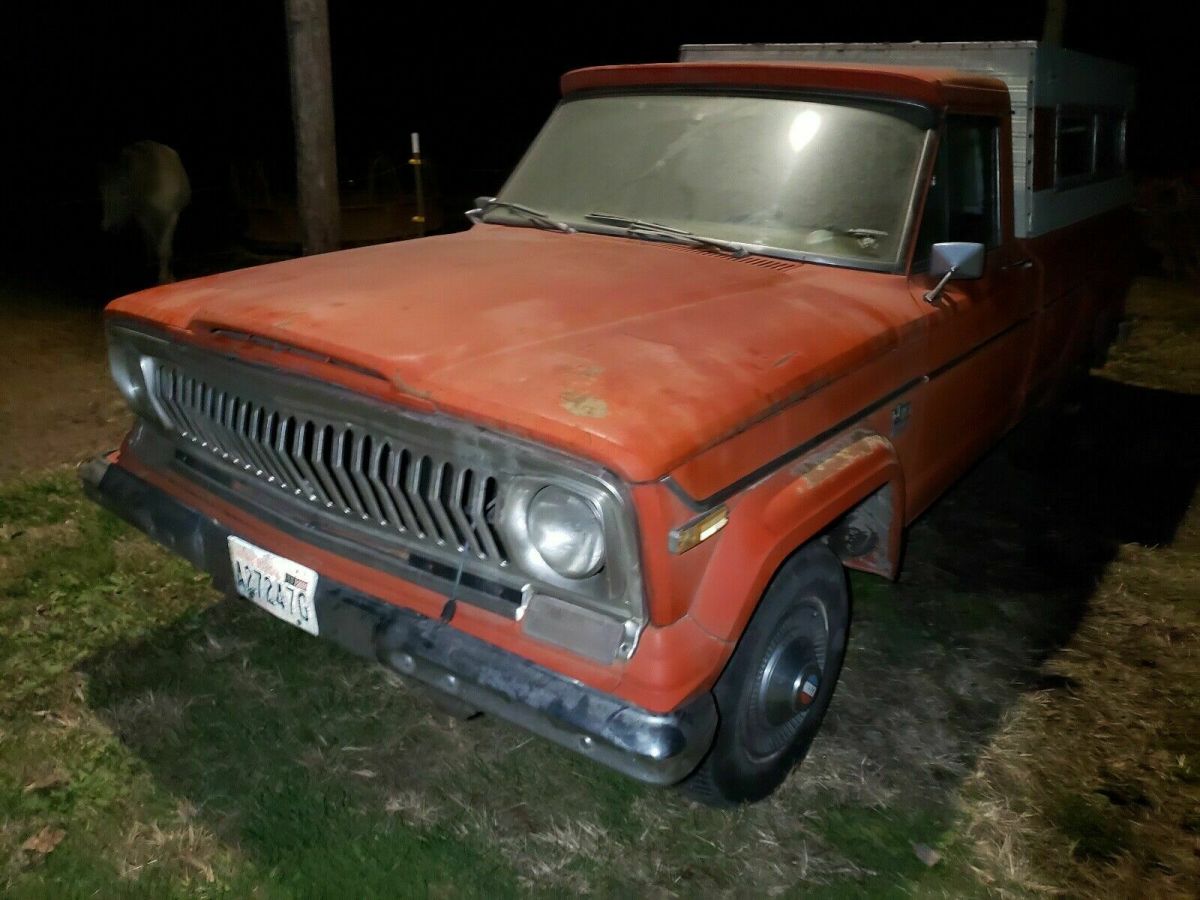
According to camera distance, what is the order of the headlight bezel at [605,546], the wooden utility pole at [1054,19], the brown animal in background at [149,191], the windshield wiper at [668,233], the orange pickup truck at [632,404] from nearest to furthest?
1. the headlight bezel at [605,546]
2. the orange pickup truck at [632,404]
3. the windshield wiper at [668,233]
4. the brown animal in background at [149,191]
5. the wooden utility pole at [1054,19]

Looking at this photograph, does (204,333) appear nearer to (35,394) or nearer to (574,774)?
(574,774)

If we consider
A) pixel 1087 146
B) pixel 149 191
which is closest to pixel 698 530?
pixel 1087 146

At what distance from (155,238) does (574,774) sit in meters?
7.68

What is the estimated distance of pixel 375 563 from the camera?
262cm

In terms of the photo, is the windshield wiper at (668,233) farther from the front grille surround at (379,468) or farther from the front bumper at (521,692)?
the front bumper at (521,692)

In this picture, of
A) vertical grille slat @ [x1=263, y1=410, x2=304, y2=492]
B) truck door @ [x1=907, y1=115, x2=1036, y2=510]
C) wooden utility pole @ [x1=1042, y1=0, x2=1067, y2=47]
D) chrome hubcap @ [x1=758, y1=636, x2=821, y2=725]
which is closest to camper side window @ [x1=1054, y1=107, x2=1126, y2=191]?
truck door @ [x1=907, y1=115, x2=1036, y2=510]

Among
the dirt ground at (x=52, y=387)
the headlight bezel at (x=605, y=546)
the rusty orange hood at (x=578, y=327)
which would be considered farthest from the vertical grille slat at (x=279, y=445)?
the dirt ground at (x=52, y=387)

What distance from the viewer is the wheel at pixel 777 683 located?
264cm

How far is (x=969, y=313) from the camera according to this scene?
3600 millimetres

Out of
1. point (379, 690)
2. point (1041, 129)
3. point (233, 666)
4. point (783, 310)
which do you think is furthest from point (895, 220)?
point (233, 666)

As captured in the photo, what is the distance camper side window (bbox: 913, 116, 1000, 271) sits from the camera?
355 cm

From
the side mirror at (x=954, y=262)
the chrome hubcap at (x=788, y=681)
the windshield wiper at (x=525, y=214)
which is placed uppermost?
the windshield wiper at (x=525, y=214)

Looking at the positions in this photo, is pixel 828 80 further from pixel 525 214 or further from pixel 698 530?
pixel 698 530

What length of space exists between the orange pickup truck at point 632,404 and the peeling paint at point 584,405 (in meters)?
0.01
